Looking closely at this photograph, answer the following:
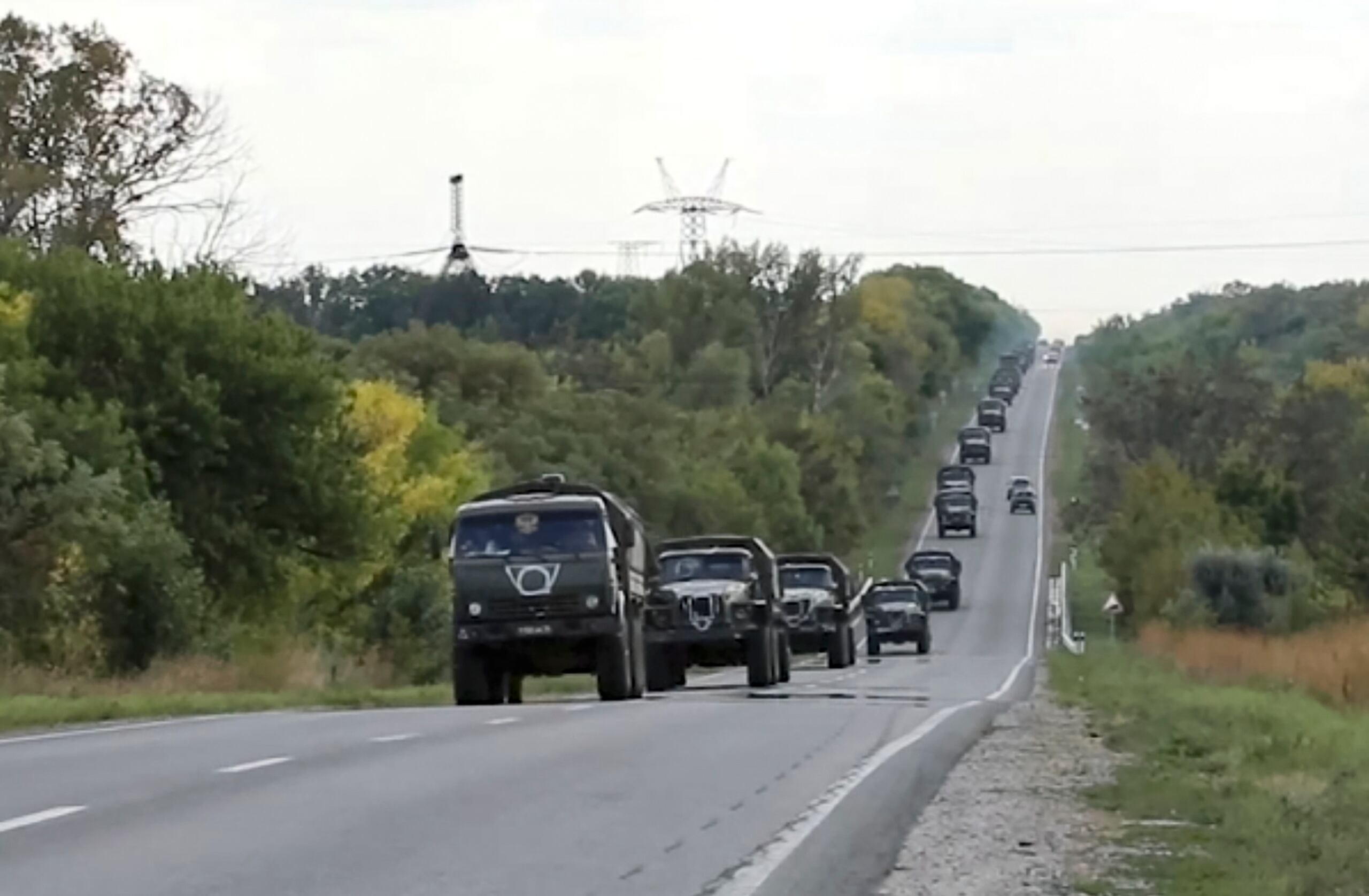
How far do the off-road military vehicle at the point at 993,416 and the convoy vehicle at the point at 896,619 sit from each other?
330ft

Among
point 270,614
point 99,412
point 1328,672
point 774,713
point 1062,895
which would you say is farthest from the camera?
point 270,614

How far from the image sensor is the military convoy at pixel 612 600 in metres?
32.6

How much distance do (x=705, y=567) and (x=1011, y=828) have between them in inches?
1044

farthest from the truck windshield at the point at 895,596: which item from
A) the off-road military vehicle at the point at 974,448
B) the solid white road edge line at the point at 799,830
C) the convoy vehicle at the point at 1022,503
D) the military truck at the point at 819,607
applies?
the off-road military vehicle at the point at 974,448

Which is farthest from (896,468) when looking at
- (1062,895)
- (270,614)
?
(1062,895)

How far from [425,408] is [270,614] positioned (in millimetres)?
25798

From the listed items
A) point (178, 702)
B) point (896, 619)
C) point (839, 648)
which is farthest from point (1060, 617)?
point (178, 702)

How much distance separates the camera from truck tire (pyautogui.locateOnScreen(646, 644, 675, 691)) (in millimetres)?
40938

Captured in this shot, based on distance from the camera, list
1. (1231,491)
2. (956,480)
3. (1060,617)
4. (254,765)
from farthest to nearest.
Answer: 1. (956,480)
2. (1231,491)
3. (1060,617)
4. (254,765)

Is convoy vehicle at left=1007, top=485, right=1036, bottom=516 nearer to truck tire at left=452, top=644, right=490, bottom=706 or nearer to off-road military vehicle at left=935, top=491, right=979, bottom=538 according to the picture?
off-road military vehicle at left=935, top=491, right=979, bottom=538

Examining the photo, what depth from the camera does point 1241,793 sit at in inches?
697

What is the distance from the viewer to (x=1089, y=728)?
2831 centimetres

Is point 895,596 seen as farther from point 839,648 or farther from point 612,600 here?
point 612,600

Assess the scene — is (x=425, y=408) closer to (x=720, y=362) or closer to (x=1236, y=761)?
(x=720, y=362)
